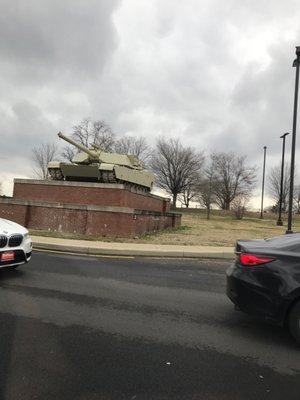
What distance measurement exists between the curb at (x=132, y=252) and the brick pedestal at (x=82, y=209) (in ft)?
12.1

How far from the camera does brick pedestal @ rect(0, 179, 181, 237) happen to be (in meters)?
16.9

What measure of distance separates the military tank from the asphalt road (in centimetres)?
1176

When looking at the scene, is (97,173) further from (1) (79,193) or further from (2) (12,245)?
(2) (12,245)

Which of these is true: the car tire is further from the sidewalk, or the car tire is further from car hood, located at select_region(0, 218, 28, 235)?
the sidewalk

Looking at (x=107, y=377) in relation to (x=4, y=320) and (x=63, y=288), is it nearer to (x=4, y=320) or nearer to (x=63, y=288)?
(x=4, y=320)

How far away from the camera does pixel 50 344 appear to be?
4730 millimetres

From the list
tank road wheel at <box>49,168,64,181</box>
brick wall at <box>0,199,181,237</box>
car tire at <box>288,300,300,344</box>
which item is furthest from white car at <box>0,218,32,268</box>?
tank road wheel at <box>49,168,64,181</box>

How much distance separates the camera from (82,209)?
17125 mm

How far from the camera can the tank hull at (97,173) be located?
19.7 m

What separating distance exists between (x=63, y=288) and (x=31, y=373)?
3.61m

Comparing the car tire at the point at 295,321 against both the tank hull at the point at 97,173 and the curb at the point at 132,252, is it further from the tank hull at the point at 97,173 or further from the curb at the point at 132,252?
the tank hull at the point at 97,173

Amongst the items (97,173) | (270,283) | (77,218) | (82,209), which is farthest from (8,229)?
(97,173)

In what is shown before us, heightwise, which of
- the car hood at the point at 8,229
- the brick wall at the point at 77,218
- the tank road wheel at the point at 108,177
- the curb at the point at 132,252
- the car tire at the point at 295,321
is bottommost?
the car tire at the point at 295,321

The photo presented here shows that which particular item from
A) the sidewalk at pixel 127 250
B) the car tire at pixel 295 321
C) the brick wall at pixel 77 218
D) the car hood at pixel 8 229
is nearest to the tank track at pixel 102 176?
the brick wall at pixel 77 218
